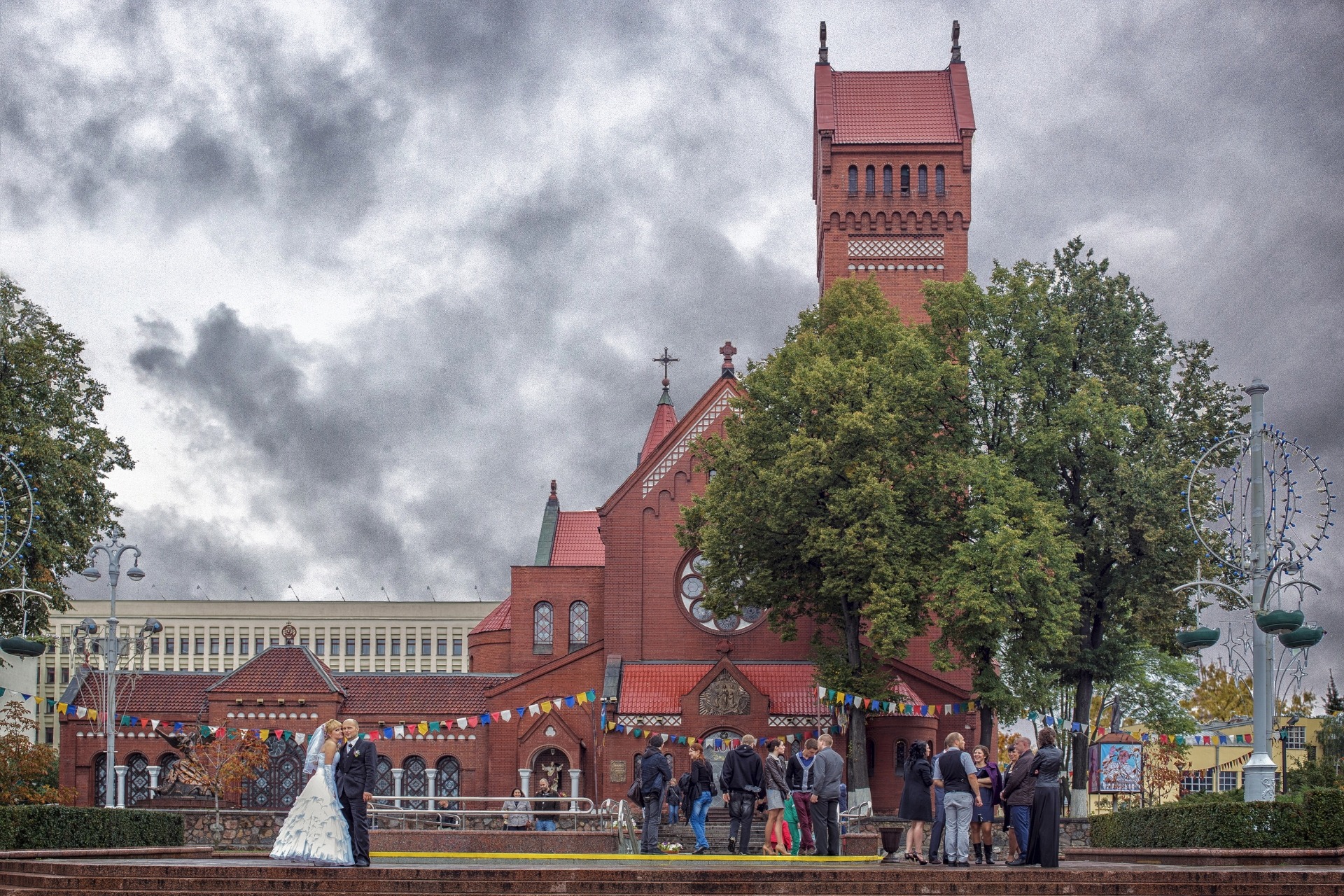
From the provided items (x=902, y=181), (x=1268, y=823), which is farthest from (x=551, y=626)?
(x=1268, y=823)

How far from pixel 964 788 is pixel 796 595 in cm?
2303

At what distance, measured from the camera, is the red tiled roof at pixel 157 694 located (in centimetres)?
5344

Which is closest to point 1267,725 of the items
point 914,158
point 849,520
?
point 849,520

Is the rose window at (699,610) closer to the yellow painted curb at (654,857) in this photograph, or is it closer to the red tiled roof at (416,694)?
the red tiled roof at (416,694)

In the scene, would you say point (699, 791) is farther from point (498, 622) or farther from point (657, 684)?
point (498, 622)

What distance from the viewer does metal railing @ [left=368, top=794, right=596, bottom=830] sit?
32438 mm

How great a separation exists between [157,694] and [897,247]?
30.6 metres

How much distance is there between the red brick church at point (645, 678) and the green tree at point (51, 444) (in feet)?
28.5

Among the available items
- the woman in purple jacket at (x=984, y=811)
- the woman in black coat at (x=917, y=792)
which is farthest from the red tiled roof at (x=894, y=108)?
the woman in purple jacket at (x=984, y=811)

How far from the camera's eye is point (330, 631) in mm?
121562

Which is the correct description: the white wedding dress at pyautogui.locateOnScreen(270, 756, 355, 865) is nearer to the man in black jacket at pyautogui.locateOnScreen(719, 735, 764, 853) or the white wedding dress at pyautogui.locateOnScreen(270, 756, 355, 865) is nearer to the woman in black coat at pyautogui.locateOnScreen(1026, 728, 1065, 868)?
the man in black jacket at pyautogui.locateOnScreen(719, 735, 764, 853)

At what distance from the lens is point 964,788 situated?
22766 millimetres

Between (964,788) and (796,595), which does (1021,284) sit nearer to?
(796,595)

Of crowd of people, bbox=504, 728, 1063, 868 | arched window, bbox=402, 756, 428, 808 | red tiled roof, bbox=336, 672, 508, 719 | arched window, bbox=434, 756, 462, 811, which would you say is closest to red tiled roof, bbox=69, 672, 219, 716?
red tiled roof, bbox=336, 672, 508, 719
